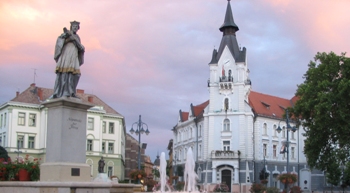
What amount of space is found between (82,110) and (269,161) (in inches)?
2225

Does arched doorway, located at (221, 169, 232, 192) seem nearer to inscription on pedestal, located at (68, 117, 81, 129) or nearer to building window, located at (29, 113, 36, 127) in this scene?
building window, located at (29, 113, 36, 127)

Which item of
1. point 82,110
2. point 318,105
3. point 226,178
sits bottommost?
point 226,178

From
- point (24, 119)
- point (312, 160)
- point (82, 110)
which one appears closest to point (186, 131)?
point (24, 119)

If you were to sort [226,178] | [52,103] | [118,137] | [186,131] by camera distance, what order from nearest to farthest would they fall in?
[52,103] → [226,178] → [118,137] → [186,131]

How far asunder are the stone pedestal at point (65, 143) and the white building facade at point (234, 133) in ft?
163

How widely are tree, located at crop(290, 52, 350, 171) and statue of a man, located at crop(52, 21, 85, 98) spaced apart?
88.5 feet

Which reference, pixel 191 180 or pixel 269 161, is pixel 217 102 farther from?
pixel 191 180

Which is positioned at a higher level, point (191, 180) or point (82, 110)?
point (82, 110)

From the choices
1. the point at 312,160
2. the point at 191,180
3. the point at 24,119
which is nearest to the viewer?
the point at 191,180

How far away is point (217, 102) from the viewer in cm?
6600

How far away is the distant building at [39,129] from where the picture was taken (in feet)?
193

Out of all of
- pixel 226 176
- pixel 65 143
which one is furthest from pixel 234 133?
pixel 65 143

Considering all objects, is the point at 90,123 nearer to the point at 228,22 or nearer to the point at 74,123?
the point at 228,22

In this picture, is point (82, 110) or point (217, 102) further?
point (217, 102)
